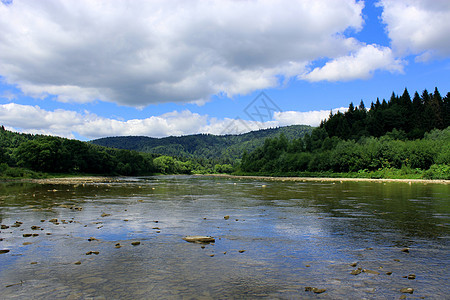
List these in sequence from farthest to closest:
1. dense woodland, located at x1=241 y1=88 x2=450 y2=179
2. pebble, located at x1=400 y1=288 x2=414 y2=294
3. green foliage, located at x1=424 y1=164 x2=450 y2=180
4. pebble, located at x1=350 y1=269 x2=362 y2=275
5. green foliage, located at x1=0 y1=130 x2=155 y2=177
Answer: green foliage, located at x1=0 y1=130 x2=155 y2=177
dense woodland, located at x1=241 y1=88 x2=450 y2=179
green foliage, located at x1=424 y1=164 x2=450 y2=180
pebble, located at x1=350 y1=269 x2=362 y2=275
pebble, located at x1=400 y1=288 x2=414 y2=294

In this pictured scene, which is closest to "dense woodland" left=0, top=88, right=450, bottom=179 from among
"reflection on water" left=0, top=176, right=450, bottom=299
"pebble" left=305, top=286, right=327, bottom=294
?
"reflection on water" left=0, top=176, right=450, bottom=299

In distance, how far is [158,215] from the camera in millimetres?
21297

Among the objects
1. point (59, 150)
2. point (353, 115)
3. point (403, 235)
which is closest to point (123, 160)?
point (59, 150)

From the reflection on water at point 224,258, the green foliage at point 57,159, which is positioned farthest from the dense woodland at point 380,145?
the green foliage at point 57,159

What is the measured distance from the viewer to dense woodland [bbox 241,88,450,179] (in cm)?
9600

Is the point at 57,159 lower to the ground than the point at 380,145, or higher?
lower

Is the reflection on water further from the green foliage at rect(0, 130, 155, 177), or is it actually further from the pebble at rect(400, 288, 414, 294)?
the green foliage at rect(0, 130, 155, 177)

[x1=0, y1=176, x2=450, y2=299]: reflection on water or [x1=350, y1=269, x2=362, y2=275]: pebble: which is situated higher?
[x1=350, y1=269, x2=362, y2=275]: pebble

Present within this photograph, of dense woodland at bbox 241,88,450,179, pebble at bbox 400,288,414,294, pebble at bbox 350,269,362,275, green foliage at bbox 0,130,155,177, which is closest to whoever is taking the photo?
pebble at bbox 400,288,414,294

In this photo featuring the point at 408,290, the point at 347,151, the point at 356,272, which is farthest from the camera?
the point at 347,151

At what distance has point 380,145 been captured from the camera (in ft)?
359

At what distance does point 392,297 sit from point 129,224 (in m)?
14.3

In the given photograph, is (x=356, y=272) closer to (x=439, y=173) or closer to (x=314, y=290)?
(x=314, y=290)

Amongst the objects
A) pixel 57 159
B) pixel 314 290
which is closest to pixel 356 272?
pixel 314 290
